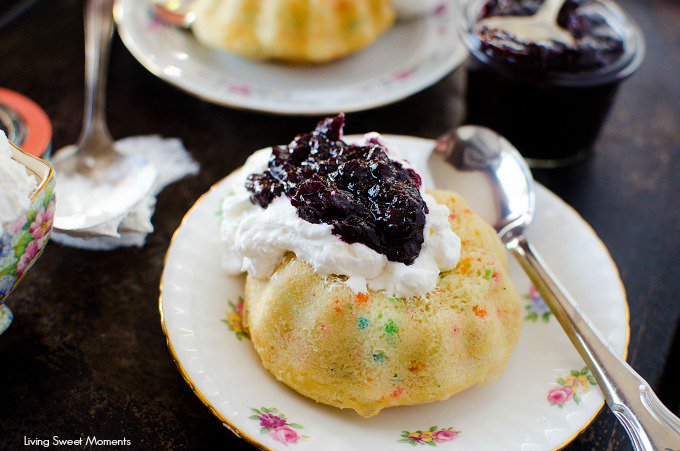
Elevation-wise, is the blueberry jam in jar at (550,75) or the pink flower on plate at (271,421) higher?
the blueberry jam in jar at (550,75)

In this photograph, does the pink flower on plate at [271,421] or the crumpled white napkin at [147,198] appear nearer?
the pink flower on plate at [271,421]

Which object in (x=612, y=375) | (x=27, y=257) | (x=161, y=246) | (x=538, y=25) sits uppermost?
(x=538, y=25)

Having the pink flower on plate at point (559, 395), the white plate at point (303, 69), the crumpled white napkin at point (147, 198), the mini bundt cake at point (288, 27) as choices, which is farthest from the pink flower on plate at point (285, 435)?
the mini bundt cake at point (288, 27)

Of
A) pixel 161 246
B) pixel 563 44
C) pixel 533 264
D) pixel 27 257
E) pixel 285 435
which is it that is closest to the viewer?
pixel 285 435

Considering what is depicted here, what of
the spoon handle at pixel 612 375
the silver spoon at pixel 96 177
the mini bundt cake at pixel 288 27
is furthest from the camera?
the mini bundt cake at pixel 288 27

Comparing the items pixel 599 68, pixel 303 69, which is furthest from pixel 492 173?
pixel 303 69

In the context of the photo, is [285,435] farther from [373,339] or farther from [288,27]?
[288,27]

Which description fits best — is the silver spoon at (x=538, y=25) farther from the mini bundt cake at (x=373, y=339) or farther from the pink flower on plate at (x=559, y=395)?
the pink flower on plate at (x=559, y=395)

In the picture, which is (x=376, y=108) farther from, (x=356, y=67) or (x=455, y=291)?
(x=455, y=291)
